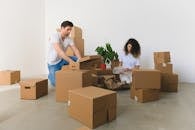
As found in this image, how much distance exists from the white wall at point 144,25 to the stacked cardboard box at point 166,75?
78 cm

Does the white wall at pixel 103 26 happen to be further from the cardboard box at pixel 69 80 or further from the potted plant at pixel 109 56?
the cardboard box at pixel 69 80

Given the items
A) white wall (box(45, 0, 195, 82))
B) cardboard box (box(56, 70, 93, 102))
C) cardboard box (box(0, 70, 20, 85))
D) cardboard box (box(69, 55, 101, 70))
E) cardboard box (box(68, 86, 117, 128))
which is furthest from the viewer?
white wall (box(45, 0, 195, 82))

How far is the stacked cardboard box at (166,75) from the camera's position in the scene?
145 inches

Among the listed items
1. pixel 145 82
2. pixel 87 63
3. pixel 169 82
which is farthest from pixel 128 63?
pixel 145 82

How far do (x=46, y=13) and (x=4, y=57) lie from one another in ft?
4.77

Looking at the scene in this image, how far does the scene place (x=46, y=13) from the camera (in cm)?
550

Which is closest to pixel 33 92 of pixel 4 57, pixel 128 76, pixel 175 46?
pixel 128 76

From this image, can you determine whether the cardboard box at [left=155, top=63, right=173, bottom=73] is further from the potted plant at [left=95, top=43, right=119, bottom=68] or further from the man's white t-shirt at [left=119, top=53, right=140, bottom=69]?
the potted plant at [left=95, top=43, right=119, bottom=68]

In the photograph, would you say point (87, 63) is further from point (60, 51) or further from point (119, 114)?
point (119, 114)

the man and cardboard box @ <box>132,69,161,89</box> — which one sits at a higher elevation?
the man

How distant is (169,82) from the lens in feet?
12.2

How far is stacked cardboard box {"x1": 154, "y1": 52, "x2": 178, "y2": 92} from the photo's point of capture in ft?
12.1

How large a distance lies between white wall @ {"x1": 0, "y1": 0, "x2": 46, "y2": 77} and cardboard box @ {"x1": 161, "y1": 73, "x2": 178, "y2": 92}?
284 cm

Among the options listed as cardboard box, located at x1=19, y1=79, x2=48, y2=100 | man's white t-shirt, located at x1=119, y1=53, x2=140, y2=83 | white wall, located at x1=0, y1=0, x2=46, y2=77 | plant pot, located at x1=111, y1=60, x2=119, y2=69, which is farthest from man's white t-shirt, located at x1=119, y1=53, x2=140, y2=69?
white wall, located at x1=0, y1=0, x2=46, y2=77
